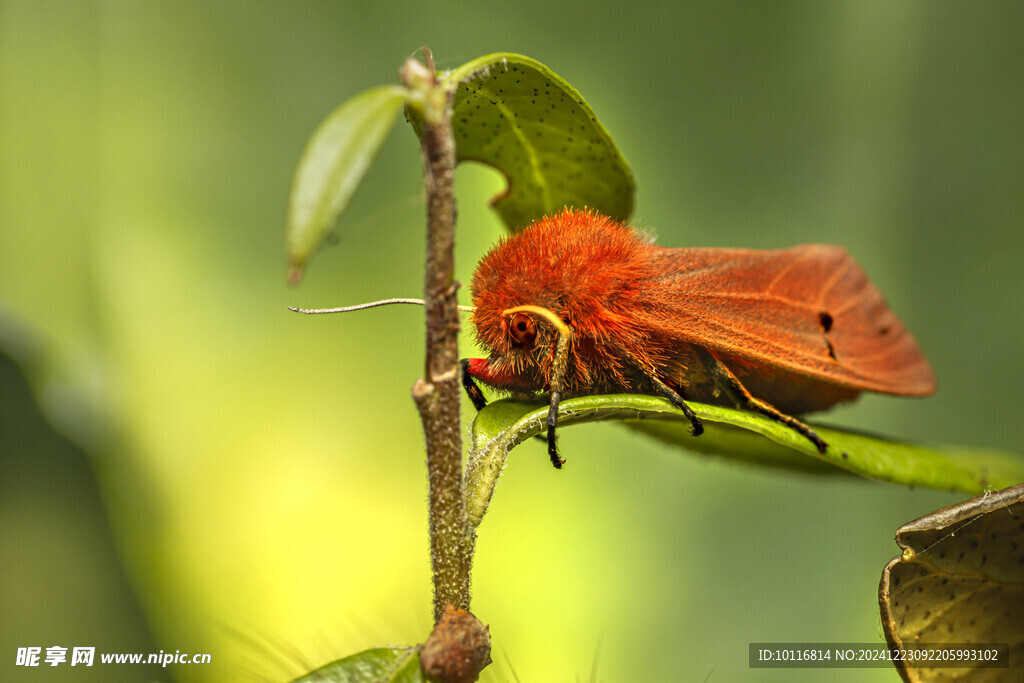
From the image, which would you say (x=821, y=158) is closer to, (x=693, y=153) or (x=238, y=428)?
(x=693, y=153)

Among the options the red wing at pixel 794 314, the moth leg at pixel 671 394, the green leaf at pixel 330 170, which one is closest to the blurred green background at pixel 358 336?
the red wing at pixel 794 314

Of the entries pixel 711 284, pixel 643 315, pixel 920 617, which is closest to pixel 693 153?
pixel 711 284

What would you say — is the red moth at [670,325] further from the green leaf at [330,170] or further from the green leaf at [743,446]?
the green leaf at [330,170]

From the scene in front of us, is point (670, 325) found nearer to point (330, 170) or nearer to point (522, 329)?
point (522, 329)

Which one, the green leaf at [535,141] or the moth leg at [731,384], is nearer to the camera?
the green leaf at [535,141]

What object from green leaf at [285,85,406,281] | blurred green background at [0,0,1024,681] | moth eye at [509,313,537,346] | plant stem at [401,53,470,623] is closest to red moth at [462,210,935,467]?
moth eye at [509,313,537,346]

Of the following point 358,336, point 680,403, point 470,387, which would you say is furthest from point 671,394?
point 358,336
